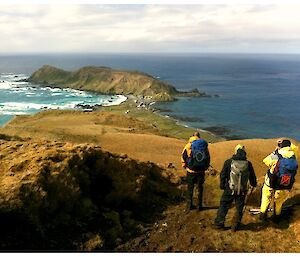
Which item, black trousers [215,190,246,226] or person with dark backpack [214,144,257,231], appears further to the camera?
black trousers [215,190,246,226]

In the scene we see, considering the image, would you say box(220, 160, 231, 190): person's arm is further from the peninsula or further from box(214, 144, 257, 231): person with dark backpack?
the peninsula

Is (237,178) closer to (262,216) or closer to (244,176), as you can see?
(244,176)

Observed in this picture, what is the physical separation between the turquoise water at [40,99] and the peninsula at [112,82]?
8.10 m

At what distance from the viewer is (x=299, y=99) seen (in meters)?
118

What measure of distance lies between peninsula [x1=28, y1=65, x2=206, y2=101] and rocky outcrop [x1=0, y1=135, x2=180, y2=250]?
100 metres

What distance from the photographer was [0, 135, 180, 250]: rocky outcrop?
8.62 metres

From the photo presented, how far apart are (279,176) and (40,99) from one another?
112 metres

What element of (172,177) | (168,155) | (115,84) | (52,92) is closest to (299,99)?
(115,84)

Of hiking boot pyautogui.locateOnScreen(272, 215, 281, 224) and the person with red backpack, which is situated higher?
the person with red backpack

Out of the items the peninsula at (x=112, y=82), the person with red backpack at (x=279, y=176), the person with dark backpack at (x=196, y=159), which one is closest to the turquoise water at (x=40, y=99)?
the peninsula at (x=112, y=82)

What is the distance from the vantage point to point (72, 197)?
10094 mm

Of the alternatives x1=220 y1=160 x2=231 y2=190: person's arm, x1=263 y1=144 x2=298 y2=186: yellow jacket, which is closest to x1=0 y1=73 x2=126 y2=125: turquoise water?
x1=220 y1=160 x2=231 y2=190: person's arm

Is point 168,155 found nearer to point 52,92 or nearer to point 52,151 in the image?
point 52,151

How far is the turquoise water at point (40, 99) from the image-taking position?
315 ft
